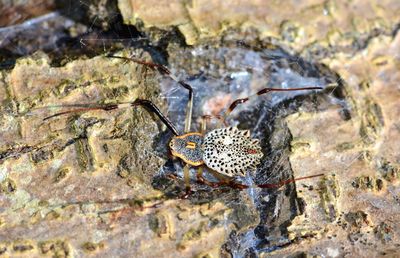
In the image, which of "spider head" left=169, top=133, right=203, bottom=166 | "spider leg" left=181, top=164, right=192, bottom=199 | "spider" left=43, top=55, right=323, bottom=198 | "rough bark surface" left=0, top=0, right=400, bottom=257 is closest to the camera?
"rough bark surface" left=0, top=0, right=400, bottom=257

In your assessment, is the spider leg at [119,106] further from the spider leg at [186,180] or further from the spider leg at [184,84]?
the spider leg at [186,180]

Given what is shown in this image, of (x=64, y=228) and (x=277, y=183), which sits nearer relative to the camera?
(x=64, y=228)

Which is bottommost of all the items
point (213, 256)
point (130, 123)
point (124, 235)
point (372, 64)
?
point (213, 256)

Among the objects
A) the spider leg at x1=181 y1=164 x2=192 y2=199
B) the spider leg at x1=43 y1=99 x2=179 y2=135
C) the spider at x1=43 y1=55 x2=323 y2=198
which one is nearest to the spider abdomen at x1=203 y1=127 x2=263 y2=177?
the spider at x1=43 y1=55 x2=323 y2=198

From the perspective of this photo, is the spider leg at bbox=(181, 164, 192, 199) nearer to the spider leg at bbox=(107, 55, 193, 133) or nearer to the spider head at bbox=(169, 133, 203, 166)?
the spider head at bbox=(169, 133, 203, 166)

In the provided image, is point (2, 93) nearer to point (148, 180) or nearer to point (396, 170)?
point (148, 180)

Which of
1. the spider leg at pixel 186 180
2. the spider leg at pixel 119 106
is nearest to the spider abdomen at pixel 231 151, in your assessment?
the spider leg at pixel 186 180

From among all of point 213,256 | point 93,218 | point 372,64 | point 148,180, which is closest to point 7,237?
point 93,218

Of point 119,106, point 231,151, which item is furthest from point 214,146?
point 119,106
